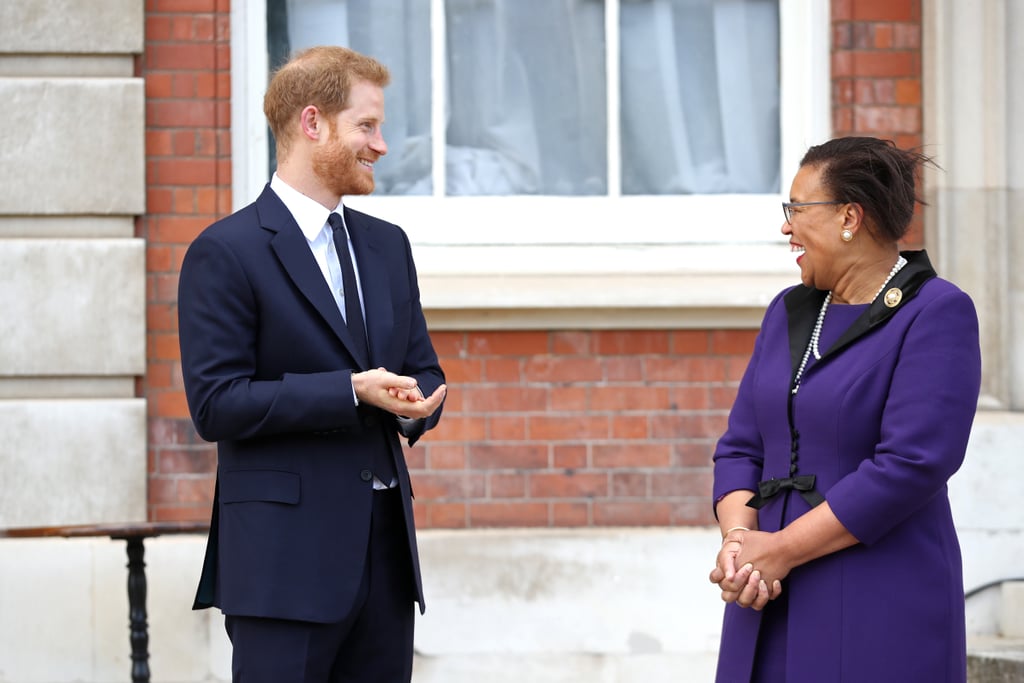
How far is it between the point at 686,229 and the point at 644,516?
1102 mm

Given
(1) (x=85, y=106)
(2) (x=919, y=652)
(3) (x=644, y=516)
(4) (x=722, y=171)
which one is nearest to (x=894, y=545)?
(2) (x=919, y=652)

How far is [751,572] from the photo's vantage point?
278cm

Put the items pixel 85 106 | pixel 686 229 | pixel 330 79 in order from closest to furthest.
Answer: pixel 330 79 < pixel 85 106 < pixel 686 229

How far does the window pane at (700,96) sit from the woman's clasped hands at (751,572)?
2698 mm

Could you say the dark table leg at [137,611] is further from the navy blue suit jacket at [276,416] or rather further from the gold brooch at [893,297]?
the gold brooch at [893,297]

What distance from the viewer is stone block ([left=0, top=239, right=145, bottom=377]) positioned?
191 inches

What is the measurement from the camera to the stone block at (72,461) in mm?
4848

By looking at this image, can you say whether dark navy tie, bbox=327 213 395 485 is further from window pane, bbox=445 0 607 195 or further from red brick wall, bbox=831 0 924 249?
red brick wall, bbox=831 0 924 249

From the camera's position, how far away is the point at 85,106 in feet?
16.1

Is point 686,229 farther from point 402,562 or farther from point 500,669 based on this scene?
point 402,562

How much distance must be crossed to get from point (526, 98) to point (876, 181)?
2.65m

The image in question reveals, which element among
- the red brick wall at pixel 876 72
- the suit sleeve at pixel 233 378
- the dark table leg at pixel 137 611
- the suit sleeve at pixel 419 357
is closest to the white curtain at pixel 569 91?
the red brick wall at pixel 876 72

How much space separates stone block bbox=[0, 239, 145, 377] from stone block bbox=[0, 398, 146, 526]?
0.14 meters

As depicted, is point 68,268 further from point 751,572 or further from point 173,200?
point 751,572
